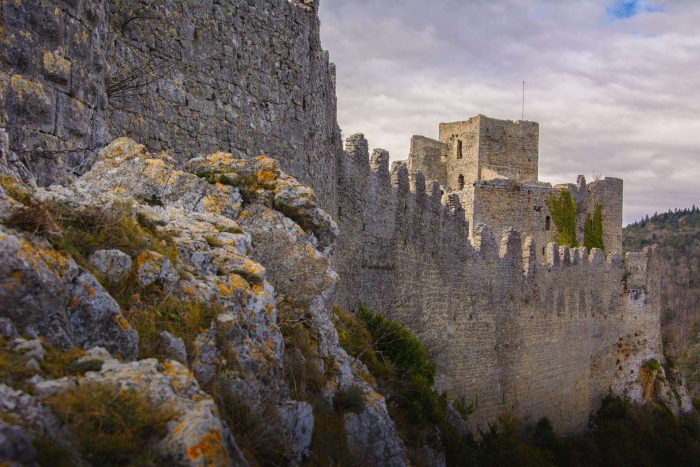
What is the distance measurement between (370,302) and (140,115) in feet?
21.5

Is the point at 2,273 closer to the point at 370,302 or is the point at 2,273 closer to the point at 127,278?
the point at 127,278

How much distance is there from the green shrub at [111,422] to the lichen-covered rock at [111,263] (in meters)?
0.93

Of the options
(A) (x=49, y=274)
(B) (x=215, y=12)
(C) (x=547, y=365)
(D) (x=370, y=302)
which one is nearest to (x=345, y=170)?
(D) (x=370, y=302)

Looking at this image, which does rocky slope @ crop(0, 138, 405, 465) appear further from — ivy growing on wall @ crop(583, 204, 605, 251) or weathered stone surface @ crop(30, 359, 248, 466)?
ivy growing on wall @ crop(583, 204, 605, 251)

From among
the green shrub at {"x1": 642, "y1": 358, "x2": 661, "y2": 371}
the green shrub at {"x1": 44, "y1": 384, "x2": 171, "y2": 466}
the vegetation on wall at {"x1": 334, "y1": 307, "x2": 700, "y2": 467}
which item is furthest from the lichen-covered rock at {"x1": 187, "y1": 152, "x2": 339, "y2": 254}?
the green shrub at {"x1": 642, "y1": 358, "x2": 661, "y2": 371}

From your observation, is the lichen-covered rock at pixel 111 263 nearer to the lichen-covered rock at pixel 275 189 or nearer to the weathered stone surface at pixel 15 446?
the weathered stone surface at pixel 15 446

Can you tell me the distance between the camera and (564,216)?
3011 cm

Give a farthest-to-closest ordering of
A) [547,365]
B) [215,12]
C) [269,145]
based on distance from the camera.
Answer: [547,365]
[269,145]
[215,12]

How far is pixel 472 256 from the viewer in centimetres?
1838

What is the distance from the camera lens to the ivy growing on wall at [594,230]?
31.7 metres

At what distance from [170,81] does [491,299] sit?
41.9 feet

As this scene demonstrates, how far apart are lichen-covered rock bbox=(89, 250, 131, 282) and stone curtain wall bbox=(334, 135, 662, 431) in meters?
8.02

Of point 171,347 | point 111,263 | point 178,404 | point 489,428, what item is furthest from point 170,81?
point 489,428

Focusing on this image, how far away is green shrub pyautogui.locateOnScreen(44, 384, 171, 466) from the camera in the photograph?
2796 millimetres
